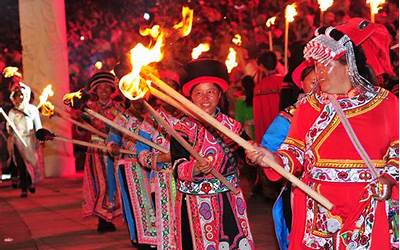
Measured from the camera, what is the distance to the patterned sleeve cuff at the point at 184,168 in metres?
4.79

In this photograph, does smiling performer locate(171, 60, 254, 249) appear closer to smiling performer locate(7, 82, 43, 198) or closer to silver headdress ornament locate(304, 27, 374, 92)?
silver headdress ornament locate(304, 27, 374, 92)

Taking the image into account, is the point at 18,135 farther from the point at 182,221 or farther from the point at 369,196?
the point at 369,196

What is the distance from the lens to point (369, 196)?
384cm

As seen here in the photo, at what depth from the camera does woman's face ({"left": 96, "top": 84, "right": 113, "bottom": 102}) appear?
9023mm

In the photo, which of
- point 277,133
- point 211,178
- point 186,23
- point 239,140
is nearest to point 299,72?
point 277,133

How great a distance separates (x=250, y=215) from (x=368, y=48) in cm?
529

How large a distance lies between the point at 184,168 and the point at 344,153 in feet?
4.22

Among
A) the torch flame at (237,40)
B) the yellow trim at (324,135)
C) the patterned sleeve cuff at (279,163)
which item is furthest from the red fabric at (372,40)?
the torch flame at (237,40)

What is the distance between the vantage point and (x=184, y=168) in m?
4.86

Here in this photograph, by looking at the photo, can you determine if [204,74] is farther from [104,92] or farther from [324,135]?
[104,92]

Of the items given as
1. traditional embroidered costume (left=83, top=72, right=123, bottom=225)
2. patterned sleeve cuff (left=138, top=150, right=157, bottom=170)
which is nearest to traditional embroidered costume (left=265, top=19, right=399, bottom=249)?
patterned sleeve cuff (left=138, top=150, right=157, bottom=170)

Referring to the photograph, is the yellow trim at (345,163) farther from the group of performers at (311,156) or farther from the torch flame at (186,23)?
the torch flame at (186,23)

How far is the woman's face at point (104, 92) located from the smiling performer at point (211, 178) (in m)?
4.08

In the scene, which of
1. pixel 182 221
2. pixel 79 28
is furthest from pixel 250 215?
pixel 79 28
